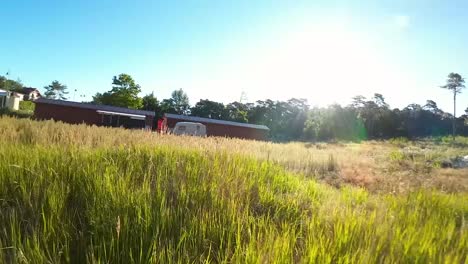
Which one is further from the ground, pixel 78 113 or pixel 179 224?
pixel 78 113

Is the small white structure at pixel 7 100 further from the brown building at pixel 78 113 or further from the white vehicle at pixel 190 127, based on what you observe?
the white vehicle at pixel 190 127

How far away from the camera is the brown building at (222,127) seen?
141ft

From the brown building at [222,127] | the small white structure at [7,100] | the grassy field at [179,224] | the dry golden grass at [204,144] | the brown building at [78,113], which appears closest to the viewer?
the grassy field at [179,224]

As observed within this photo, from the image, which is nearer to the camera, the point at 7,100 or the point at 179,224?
the point at 179,224

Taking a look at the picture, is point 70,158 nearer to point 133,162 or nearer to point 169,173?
Answer: point 133,162

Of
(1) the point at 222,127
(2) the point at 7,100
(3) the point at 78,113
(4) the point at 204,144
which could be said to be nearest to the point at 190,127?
(4) the point at 204,144

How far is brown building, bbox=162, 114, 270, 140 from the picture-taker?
141 ft

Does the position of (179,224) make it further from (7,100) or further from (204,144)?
(7,100)

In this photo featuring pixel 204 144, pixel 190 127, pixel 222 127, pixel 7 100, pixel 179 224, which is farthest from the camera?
pixel 7 100

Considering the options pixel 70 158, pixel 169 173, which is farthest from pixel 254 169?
pixel 70 158


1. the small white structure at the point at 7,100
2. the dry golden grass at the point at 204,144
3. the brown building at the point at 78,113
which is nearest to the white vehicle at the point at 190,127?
the dry golden grass at the point at 204,144

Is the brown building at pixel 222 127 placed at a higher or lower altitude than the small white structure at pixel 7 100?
lower

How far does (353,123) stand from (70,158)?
72.4m

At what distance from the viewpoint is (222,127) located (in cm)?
4541
